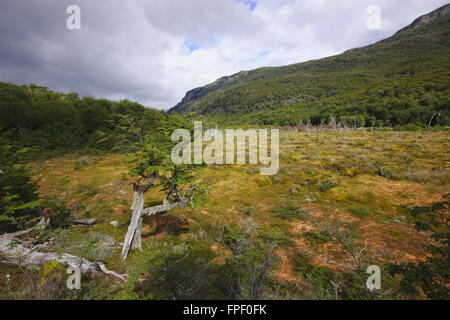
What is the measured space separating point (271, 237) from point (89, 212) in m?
7.91

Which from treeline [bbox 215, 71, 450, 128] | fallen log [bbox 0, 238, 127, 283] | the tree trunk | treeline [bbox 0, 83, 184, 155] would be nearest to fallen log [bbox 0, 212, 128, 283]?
fallen log [bbox 0, 238, 127, 283]

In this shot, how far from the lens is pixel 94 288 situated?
310 centimetres

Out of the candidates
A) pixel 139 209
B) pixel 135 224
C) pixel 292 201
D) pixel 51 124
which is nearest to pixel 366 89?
pixel 292 201

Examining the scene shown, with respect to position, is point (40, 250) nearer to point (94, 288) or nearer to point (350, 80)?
point (94, 288)

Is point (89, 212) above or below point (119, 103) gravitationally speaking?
below

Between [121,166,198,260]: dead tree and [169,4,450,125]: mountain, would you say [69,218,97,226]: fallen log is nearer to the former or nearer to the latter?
[121,166,198,260]: dead tree

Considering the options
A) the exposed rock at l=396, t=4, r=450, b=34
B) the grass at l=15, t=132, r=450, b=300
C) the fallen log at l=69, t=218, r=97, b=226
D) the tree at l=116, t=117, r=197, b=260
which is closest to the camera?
the tree at l=116, t=117, r=197, b=260

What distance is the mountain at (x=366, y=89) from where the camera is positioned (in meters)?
37.9

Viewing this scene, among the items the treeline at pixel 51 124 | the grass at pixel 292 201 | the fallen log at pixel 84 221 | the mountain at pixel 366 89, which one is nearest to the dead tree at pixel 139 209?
the grass at pixel 292 201

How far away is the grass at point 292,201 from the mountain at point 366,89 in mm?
32174

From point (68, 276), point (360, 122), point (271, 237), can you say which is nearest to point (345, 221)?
point (271, 237)

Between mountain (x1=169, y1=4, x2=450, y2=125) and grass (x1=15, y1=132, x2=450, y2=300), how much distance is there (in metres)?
32.2

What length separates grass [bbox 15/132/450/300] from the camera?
17.5 ft

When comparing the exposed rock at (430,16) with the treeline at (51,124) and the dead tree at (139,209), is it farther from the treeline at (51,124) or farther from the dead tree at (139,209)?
the dead tree at (139,209)
